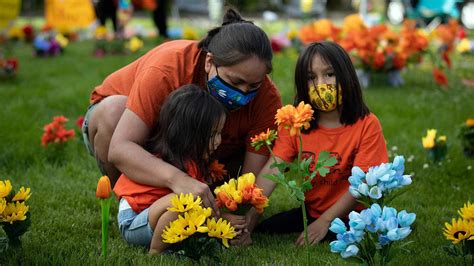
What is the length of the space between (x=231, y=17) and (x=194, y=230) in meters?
1.30

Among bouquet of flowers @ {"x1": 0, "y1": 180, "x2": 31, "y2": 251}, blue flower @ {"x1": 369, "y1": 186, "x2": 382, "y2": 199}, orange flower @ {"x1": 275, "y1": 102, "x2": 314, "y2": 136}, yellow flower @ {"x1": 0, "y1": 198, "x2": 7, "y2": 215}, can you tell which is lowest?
bouquet of flowers @ {"x1": 0, "y1": 180, "x2": 31, "y2": 251}

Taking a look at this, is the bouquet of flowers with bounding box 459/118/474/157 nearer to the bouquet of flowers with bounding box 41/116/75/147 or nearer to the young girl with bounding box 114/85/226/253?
the young girl with bounding box 114/85/226/253

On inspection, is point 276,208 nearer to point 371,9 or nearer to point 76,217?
point 76,217

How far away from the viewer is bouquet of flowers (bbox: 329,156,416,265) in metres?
2.25

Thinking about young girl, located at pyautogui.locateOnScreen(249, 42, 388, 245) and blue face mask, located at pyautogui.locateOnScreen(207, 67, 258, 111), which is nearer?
blue face mask, located at pyautogui.locateOnScreen(207, 67, 258, 111)

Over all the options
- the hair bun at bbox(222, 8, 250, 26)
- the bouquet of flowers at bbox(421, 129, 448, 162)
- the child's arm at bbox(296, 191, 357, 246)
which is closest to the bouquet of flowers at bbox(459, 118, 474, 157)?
the bouquet of flowers at bbox(421, 129, 448, 162)

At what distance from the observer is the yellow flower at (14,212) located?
2713 mm

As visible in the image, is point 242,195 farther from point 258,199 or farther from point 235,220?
point 235,220

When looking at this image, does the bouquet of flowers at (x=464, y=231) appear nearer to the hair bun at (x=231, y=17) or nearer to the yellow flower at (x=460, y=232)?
the yellow flower at (x=460, y=232)

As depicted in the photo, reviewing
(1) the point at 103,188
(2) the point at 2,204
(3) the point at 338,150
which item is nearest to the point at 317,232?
(3) the point at 338,150

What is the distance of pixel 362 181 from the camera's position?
2500 millimetres

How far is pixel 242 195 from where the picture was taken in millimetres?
2756

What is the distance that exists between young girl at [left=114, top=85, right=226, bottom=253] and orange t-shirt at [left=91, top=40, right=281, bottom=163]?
128mm

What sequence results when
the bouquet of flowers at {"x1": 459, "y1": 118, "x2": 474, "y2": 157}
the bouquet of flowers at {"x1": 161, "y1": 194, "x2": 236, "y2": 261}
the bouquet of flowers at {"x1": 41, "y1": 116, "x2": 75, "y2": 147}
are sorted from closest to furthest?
the bouquet of flowers at {"x1": 161, "y1": 194, "x2": 236, "y2": 261}
the bouquet of flowers at {"x1": 41, "y1": 116, "x2": 75, "y2": 147}
the bouquet of flowers at {"x1": 459, "y1": 118, "x2": 474, "y2": 157}
